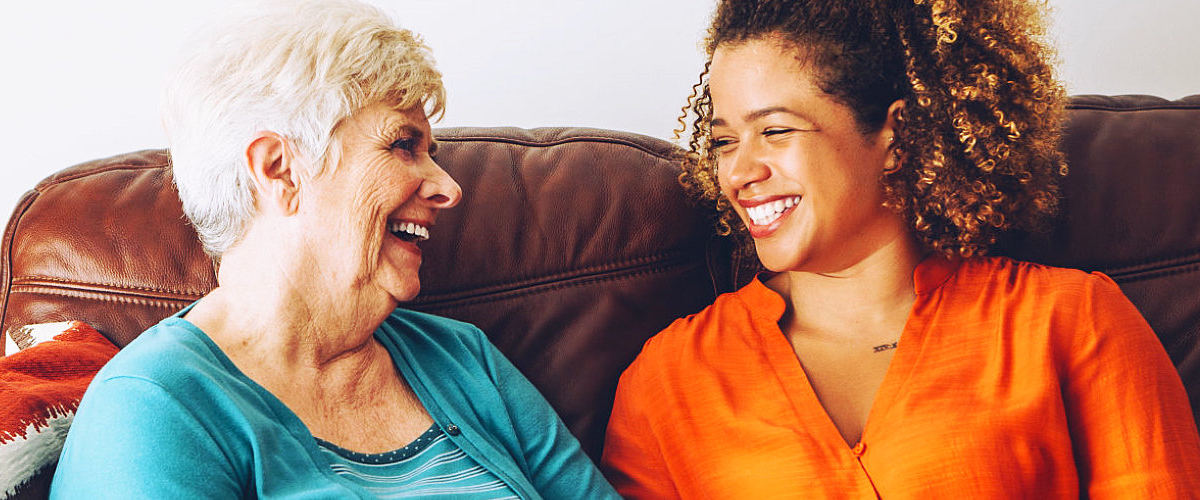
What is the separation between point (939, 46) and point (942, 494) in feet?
2.14

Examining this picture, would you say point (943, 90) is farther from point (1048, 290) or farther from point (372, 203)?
point (372, 203)

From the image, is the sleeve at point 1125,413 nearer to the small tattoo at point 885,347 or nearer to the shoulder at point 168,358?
the small tattoo at point 885,347

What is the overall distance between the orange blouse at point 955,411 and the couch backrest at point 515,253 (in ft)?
0.45

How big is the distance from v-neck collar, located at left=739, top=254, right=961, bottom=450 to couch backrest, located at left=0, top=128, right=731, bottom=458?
0.19 m

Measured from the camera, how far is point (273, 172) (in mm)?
1146

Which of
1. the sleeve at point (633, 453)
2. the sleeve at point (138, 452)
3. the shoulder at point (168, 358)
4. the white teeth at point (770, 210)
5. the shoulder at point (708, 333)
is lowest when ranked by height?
the sleeve at point (633, 453)

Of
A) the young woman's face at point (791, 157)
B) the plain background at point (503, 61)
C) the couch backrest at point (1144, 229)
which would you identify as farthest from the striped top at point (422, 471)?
the couch backrest at point (1144, 229)

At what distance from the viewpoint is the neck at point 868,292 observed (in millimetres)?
1481

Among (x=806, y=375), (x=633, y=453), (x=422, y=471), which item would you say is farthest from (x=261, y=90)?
(x=806, y=375)

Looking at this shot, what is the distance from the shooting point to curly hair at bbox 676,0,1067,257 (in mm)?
1378

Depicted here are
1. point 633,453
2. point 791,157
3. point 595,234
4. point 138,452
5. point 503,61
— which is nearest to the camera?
point 138,452

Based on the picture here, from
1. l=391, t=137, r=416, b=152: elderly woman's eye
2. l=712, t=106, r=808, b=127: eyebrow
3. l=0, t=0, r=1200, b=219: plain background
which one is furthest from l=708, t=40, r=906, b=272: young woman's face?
l=0, t=0, r=1200, b=219: plain background

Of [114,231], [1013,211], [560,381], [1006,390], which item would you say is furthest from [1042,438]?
[114,231]

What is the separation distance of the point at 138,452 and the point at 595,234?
0.83 meters
